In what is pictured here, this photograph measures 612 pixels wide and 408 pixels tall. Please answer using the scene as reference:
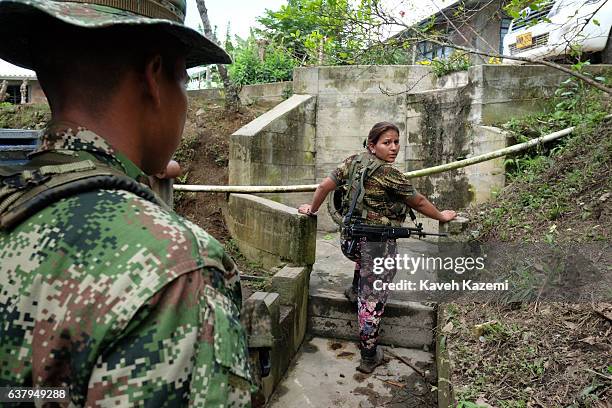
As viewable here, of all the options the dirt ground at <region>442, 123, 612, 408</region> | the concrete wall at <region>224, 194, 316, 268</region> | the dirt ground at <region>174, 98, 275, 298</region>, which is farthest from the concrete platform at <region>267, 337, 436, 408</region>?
the dirt ground at <region>174, 98, 275, 298</region>

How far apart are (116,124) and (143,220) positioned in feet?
0.89

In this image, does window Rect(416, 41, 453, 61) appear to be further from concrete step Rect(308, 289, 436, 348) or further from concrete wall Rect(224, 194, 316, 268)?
concrete step Rect(308, 289, 436, 348)

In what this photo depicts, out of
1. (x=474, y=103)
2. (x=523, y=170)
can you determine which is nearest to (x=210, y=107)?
(x=474, y=103)

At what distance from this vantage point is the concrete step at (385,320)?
430 cm

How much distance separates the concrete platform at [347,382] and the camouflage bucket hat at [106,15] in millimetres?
3110

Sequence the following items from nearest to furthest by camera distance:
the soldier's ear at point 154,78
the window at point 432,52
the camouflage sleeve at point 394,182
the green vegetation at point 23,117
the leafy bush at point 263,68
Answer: the soldier's ear at point 154,78 → the camouflage sleeve at point 394,182 → the window at point 432,52 → the green vegetation at point 23,117 → the leafy bush at point 263,68

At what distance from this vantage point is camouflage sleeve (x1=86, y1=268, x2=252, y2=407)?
2.19 feet

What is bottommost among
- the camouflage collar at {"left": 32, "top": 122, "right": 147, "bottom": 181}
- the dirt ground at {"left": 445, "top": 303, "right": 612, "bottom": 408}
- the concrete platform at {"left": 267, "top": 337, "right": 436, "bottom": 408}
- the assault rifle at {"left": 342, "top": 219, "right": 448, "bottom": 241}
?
the concrete platform at {"left": 267, "top": 337, "right": 436, "bottom": 408}

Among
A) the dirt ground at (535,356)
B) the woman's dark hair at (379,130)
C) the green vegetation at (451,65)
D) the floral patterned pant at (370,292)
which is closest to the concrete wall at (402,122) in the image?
the green vegetation at (451,65)

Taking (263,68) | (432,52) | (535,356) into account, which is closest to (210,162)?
(263,68)

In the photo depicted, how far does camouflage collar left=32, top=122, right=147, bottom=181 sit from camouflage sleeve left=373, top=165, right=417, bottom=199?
2933 millimetres

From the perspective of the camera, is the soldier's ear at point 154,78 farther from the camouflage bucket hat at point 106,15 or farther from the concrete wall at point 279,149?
the concrete wall at point 279,149

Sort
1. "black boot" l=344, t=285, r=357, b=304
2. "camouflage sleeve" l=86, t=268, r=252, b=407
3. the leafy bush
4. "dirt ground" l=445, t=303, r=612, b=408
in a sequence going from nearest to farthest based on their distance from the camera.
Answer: "camouflage sleeve" l=86, t=268, r=252, b=407, "dirt ground" l=445, t=303, r=612, b=408, "black boot" l=344, t=285, r=357, b=304, the leafy bush

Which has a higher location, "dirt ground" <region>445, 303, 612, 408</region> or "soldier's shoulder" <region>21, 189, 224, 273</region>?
"soldier's shoulder" <region>21, 189, 224, 273</region>
